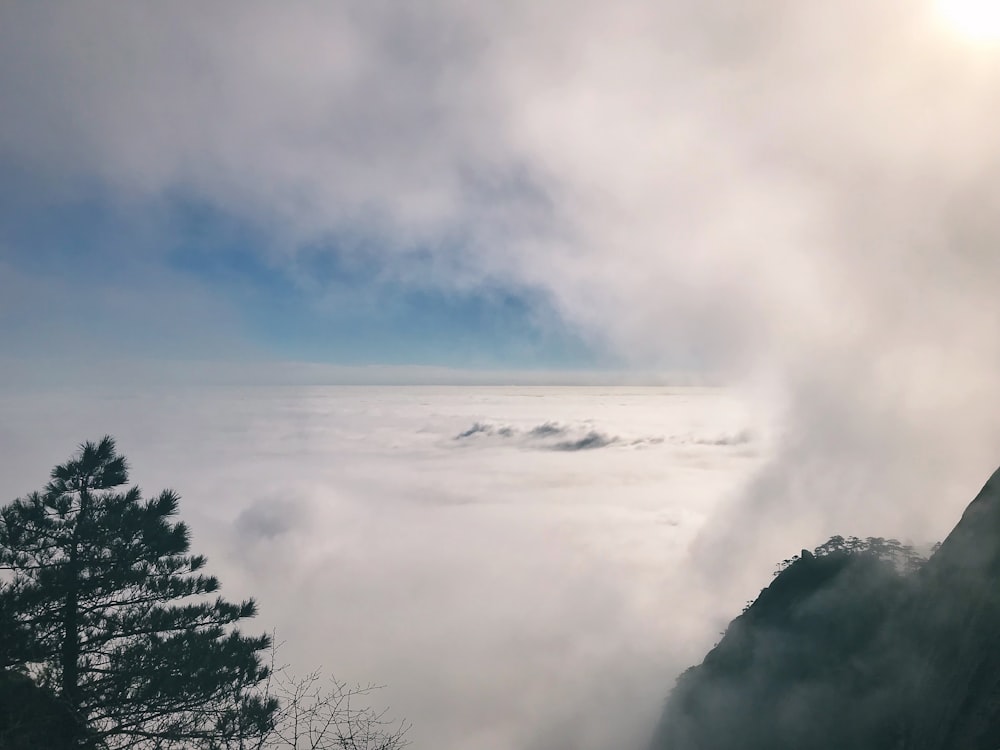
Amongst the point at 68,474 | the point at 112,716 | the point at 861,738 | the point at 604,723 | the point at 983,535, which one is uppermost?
the point at 68,474

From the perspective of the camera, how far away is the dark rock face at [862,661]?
70.0 ft

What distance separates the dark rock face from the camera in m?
21.3

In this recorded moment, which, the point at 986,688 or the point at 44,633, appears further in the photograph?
the point at 986,688

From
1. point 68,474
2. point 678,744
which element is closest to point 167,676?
point 68,474

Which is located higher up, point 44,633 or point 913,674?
point 44,633

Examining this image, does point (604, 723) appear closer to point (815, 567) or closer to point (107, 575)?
point (815, 567)

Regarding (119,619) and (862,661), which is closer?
(119,619)

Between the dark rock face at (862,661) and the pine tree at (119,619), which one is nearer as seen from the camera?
the pine tree at (119,619)

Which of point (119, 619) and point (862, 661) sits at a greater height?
point (119, 619)

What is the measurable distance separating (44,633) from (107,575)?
6.74 feet

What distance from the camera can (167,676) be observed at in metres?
16.8

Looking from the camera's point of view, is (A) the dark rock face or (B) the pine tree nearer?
(B) the pine tree

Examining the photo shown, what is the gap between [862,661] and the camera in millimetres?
35469

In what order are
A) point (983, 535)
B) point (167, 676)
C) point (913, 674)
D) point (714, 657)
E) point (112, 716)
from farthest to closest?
point (714, 657)
point (913, 674)
point (983, 535)
point (167, 676)
point (112, 716)
